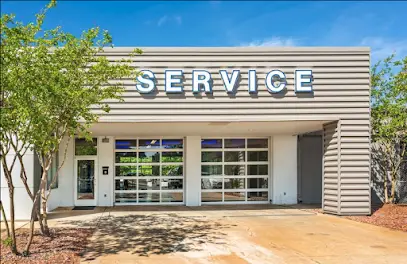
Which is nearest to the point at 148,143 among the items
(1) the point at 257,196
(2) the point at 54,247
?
(1) the point at 257,196

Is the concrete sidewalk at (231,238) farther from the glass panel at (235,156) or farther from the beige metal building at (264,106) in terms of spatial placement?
the glass panel at (235,156)

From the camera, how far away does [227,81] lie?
37.9ft

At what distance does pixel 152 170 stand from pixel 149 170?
0.12 metres

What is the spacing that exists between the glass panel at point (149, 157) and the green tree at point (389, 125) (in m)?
8.32

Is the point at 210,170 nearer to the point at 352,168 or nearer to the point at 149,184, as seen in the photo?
the point at 149,184

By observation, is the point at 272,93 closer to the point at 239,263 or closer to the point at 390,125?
the point at 390,125

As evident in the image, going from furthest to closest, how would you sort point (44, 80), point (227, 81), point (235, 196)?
point (235, 196)
point (227, 81)
point (44, 80)

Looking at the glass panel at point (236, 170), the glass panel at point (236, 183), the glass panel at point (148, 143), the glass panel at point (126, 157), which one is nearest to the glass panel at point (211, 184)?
the glass panel at point (236, 183)

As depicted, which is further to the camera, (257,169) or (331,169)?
(257,169)

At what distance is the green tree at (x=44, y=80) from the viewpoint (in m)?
6.31

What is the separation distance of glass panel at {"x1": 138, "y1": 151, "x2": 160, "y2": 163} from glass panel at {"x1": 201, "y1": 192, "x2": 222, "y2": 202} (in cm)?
236

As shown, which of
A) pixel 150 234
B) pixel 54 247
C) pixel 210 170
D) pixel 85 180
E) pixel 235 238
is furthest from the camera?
pixel 210 170

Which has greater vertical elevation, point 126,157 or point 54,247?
point 126,157

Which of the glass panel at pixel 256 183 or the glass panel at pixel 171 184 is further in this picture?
the glass panel at pixel 256 183
